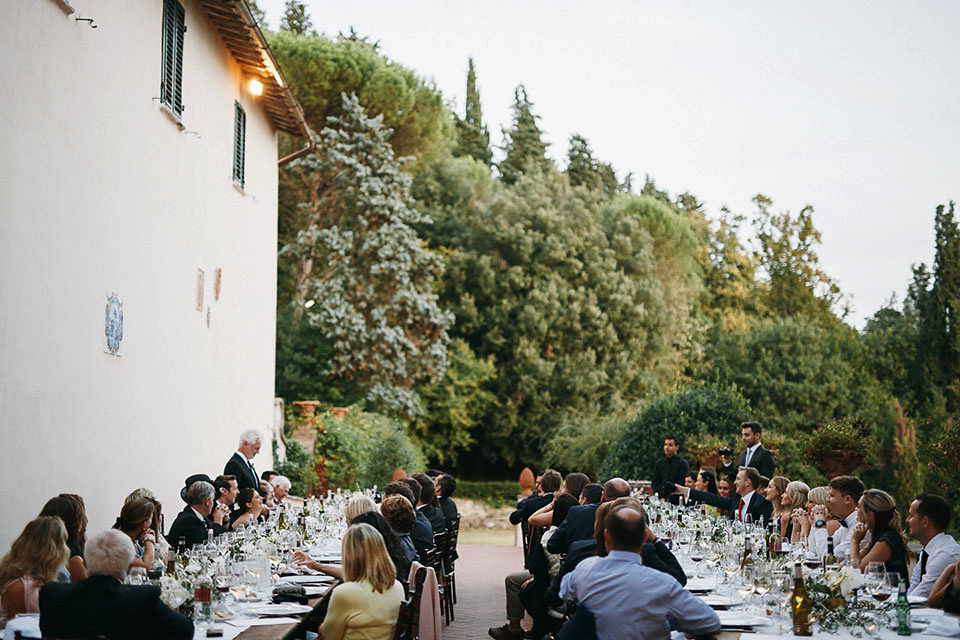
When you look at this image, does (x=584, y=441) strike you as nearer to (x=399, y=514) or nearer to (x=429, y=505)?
(x=429, y=505)

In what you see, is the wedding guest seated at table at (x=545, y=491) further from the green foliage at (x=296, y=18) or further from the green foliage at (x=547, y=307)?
the green foliage at (x=296, y=18)

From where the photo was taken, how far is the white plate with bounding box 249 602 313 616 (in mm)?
5848

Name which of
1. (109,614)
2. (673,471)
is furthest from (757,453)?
(109,614)

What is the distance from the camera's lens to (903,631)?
16.8ft

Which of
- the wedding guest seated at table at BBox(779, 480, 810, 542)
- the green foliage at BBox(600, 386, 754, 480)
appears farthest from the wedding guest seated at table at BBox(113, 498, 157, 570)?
the green foliage at BBox(600, 386, 754, 480)

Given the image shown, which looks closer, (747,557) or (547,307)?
(747,557)

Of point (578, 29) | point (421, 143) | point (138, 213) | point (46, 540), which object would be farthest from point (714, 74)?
point (46, 540)

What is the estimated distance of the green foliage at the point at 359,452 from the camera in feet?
68.5

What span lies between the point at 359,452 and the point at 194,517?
13838mm

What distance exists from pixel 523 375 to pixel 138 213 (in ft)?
61.4

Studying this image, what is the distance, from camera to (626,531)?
15.8ft

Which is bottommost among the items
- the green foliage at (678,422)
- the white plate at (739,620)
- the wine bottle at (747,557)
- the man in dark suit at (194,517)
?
the white plate at (739,620)

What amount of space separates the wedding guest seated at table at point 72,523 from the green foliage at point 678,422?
12785 millimetres

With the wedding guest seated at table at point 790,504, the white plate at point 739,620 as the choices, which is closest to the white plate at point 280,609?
the white plate at point 739,620
